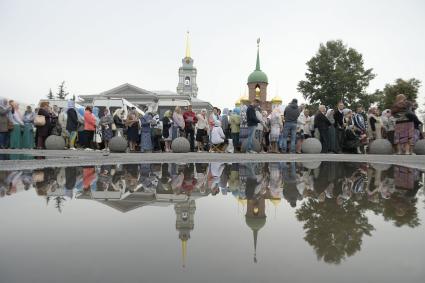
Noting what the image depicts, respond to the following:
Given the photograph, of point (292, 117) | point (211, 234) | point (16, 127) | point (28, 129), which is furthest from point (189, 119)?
point (211, 234)

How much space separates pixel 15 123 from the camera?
1434 centimetres

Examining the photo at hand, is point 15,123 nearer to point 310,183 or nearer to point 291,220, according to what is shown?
point 310,183

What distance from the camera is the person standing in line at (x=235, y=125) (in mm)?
14156

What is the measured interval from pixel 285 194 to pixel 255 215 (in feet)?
3.41

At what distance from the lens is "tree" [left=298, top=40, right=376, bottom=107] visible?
4409cm

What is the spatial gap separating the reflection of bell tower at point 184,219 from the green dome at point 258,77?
6995 cm

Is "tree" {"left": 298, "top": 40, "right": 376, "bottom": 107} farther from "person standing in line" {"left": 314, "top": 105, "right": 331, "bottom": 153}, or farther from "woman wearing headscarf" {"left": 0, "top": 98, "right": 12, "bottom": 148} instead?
"woman wearing headscarf" {"left": 0, "top": 98, "right": 12, "bottom": 148}

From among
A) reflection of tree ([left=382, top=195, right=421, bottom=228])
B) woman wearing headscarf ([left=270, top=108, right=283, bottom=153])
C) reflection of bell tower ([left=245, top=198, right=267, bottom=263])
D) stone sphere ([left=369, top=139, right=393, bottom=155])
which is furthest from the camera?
woman wearing headscarf ([left=270, top=108, right=283, bottom=153])

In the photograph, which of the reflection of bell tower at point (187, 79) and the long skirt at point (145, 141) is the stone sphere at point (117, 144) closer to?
the long skirt at point (145, 141)

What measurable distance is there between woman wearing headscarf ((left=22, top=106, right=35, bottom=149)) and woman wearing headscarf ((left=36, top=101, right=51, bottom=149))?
141 centimetres

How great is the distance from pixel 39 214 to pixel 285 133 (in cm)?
1122

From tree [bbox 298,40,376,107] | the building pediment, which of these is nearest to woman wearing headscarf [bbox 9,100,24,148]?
tree [bbox 298,40,376,107]

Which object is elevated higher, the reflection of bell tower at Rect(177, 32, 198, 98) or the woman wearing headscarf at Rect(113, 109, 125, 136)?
the reflection of bell tower at Rect(177, 32, 198, 98)

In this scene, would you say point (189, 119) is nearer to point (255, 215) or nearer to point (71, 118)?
point (71, 118)
